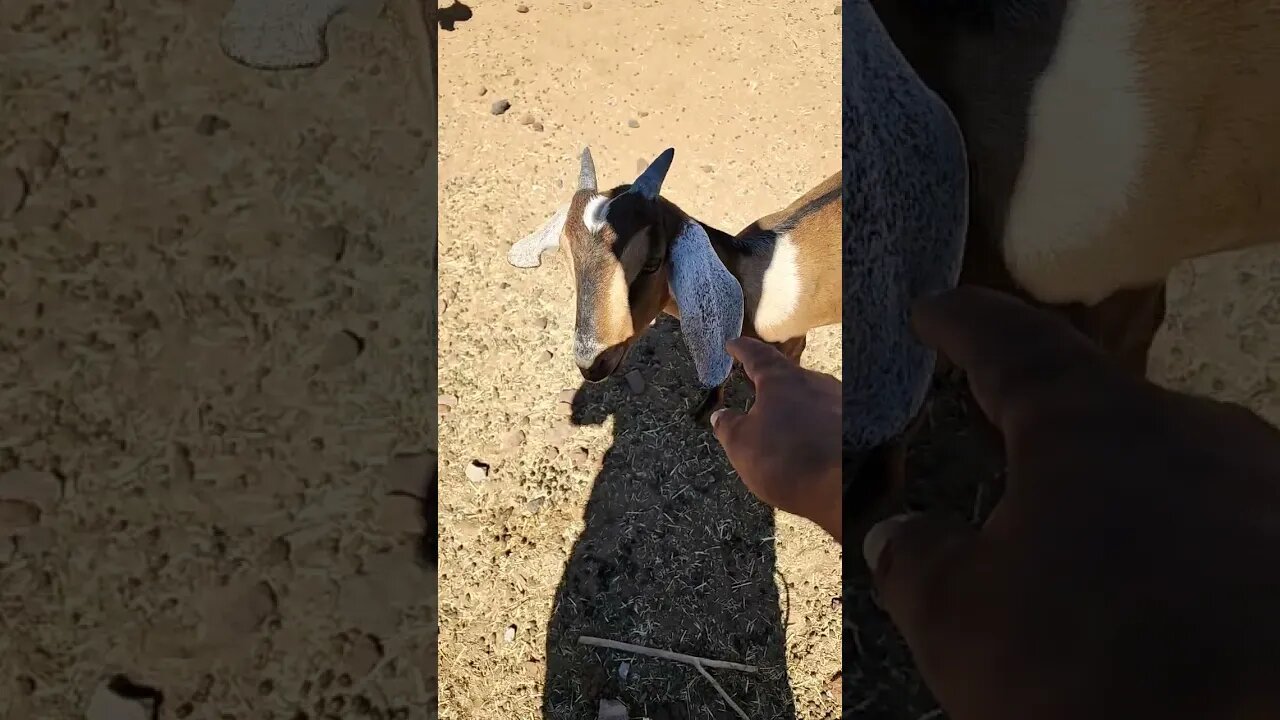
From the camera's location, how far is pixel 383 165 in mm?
1812

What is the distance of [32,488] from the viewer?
1.52 m

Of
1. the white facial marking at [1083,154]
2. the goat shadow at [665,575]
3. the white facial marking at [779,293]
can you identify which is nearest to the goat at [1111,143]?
the white facial marking at [1083,154]

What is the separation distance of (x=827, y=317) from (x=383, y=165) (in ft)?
3.94

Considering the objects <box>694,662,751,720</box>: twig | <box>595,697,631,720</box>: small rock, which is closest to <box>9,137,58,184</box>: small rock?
<box>595,697,631,720</box>: small rock

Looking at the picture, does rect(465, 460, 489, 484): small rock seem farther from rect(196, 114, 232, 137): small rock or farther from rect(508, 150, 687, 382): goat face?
rect(196, 114, 232, 137): small rock

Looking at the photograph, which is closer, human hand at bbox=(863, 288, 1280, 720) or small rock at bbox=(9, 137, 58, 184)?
human hand at bbox=(863, 288, 1280, 720)

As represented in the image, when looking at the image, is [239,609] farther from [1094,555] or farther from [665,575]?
[1094,555]

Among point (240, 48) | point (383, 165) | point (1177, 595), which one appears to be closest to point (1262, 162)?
point (1177, 595)

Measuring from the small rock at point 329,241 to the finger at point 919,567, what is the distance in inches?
58.7

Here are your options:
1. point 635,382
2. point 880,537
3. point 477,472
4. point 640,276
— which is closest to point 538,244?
point 640,276

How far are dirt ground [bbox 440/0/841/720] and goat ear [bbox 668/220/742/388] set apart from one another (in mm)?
371

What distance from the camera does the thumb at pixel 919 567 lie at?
1.67 ft

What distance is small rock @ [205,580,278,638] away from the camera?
1477 mm

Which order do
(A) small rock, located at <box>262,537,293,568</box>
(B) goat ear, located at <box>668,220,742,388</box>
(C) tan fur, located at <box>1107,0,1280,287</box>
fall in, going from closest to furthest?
(C) tan fur, located at <box>1107,0,1280,287</box> < (A) small rock, located at <box>262,537,293,568</box> < (B) goat ear, located at <box>668,220,742,388</box>
